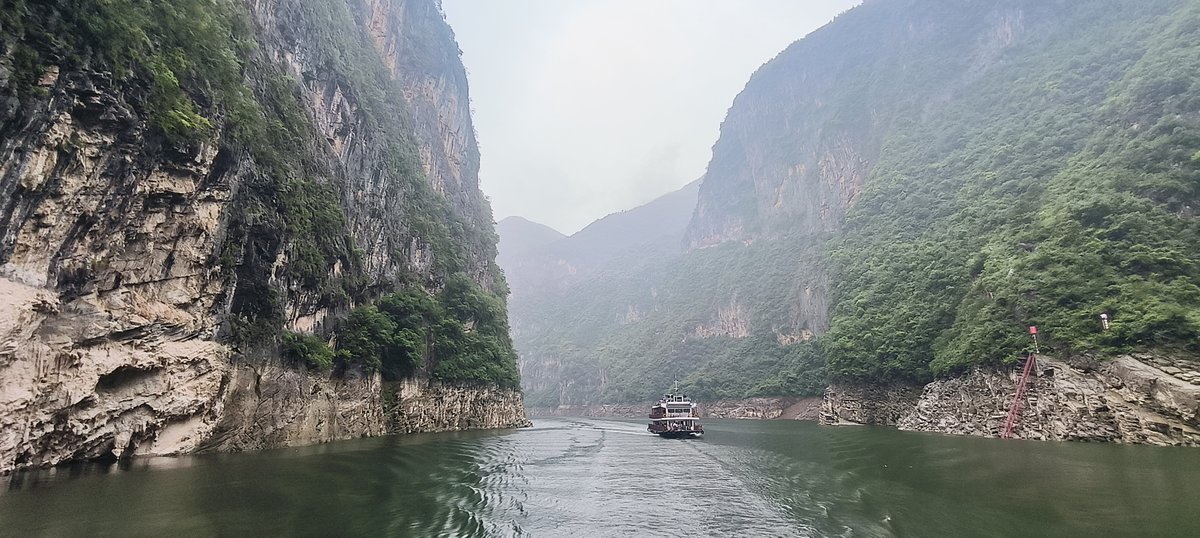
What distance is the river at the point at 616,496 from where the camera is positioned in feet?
39.1

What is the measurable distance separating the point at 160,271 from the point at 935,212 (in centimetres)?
7522

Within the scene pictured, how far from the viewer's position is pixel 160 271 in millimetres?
21922

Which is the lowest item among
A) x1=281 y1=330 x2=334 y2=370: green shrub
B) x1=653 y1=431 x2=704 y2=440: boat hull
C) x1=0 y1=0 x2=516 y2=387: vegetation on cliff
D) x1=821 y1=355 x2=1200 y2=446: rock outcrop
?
x1=653 y1=431 x2=704 y2=440: boat hull

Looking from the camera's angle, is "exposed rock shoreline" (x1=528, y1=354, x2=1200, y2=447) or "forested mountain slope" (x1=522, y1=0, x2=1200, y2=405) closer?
"exposed rock shoreline" (x1=528, y1=354, x2=1200, y2=447)

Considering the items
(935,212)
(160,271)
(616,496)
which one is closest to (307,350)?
(160,271)

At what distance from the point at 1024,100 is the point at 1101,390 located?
64675mm

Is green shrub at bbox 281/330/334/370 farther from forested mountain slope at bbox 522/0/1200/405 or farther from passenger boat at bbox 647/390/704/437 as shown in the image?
forested mountain slope at bbox 522/0/1200/405

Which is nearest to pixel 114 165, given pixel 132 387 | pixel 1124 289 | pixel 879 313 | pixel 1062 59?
pixel 132 387

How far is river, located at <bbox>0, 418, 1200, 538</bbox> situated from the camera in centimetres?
1191

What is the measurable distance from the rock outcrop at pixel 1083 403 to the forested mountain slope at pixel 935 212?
1.33 metres

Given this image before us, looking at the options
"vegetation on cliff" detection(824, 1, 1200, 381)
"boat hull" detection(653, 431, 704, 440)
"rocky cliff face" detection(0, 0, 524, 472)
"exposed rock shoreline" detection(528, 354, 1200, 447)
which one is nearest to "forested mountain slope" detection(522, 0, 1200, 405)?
"vegetation on cliff" detection(824, 1, 1200, 381)

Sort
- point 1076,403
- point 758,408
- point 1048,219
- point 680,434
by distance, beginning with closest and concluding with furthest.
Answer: point 1076,403 < point 1048,219 < point 680,434 < point 758,408

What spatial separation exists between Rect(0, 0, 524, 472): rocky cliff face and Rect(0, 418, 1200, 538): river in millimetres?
1986

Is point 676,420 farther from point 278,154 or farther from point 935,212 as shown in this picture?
point 935,212
